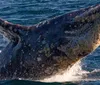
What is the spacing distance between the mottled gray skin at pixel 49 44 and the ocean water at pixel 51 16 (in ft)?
1.39

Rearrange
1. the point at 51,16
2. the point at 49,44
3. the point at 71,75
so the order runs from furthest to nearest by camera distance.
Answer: the point at 51,16, the point at 71,75, the point at 49,44

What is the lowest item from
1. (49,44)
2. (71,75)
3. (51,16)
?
(71,75)

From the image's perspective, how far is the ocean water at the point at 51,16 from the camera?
42.3 ft

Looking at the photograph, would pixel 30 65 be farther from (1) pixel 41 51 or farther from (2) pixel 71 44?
(2) pixel 71 44

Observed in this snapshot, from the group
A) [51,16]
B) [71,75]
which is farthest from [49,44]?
[51,16]

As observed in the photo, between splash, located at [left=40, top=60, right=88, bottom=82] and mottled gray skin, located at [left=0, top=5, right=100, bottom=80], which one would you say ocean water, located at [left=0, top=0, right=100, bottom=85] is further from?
mottled gray skin, located at [left=0, top=5, right=100, bottom=80]

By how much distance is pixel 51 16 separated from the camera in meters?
23.8

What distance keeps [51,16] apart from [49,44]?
11678 millimetres

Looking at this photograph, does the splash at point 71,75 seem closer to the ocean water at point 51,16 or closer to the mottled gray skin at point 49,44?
the ocean water at point 51,16

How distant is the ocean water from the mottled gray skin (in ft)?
1.39

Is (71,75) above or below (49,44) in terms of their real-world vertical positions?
below

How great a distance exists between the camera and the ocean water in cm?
1290

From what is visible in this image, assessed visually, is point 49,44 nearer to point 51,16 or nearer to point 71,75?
point 71,75

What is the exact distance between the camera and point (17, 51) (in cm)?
1265
